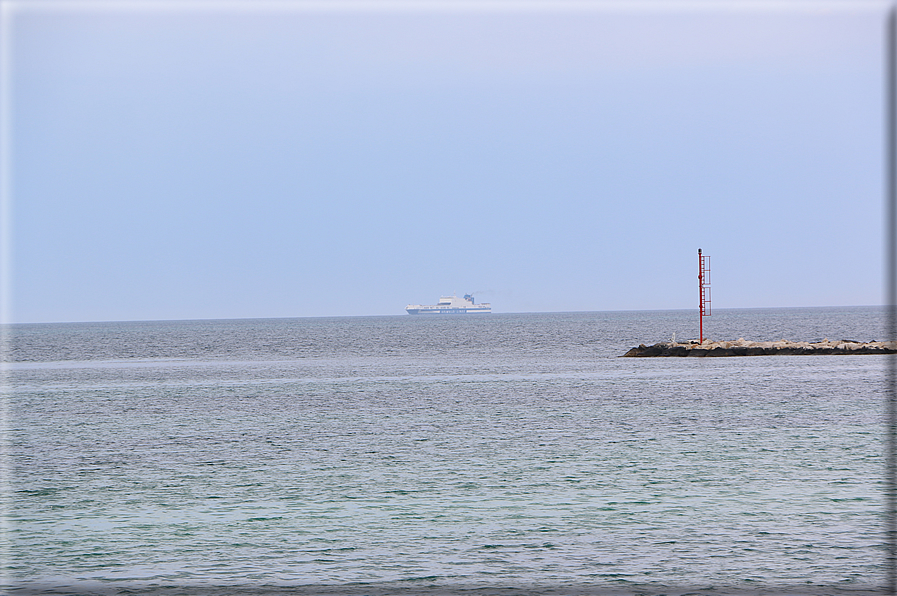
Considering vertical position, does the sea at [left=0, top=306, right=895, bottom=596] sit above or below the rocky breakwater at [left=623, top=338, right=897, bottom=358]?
below

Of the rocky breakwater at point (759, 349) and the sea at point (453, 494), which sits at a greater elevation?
the rocky breakwater at point (759, 349)

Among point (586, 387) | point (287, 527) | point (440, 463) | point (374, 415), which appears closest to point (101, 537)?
point (287, 527)

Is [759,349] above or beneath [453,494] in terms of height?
above

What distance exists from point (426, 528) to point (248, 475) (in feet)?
21.1

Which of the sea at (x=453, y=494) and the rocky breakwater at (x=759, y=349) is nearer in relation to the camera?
the sea at (x=453, y=494)

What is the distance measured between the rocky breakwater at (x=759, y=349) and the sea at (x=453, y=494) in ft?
83.3

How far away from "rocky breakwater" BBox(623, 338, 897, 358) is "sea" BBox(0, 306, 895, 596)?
2538 cm

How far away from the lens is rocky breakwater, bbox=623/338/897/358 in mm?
61500

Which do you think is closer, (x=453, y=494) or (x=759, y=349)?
(x=453, y=494)

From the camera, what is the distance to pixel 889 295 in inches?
322

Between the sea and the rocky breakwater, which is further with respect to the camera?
the rocky breakwater

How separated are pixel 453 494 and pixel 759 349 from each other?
51.3 metres

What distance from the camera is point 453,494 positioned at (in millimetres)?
17109

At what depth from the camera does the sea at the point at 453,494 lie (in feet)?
38.9
